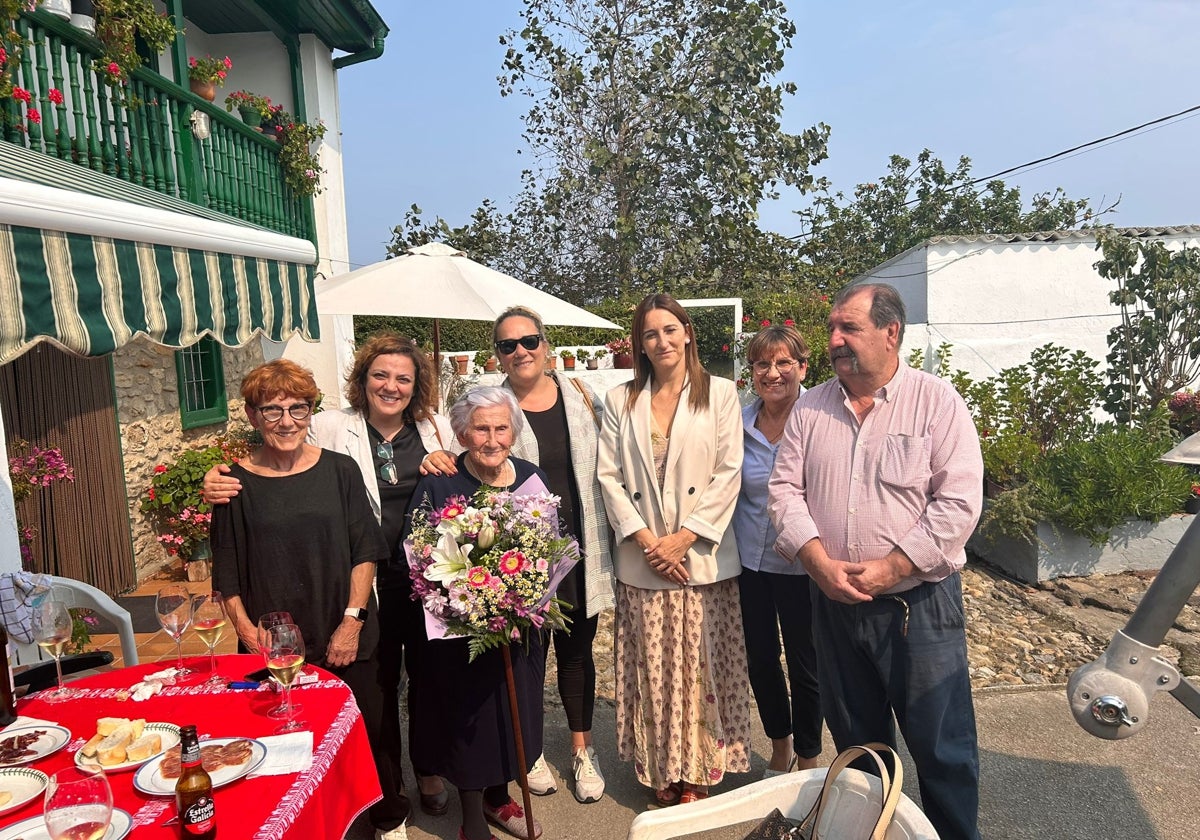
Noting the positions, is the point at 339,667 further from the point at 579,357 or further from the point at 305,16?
the point at 579,357

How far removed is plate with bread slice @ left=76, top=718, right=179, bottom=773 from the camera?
1.90 m

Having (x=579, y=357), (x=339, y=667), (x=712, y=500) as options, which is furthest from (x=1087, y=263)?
(x=339, y=667)

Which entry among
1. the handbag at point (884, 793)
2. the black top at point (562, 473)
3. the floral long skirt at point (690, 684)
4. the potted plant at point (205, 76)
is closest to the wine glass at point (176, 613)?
the black top at point (562, 473)

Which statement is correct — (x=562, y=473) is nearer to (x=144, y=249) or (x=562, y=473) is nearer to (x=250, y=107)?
(x=144, y=249)

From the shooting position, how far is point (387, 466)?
10.2ft

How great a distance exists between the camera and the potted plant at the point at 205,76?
7418 millimetres

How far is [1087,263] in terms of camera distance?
1499 cm

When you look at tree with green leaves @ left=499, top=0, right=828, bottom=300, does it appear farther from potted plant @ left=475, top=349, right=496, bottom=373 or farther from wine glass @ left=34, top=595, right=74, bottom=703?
wine glass @ left=34, top=595, right=74, bottom=703

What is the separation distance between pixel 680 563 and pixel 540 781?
3.99ft

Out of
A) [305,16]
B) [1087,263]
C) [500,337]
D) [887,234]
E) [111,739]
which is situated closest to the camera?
[111,739]

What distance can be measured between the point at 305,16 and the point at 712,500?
8443mm

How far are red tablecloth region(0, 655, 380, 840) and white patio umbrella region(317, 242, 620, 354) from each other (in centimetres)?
284

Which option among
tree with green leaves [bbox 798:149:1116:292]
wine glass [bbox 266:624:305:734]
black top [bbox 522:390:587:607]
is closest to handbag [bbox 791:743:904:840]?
wine glass [bbox 266:624:305:734]

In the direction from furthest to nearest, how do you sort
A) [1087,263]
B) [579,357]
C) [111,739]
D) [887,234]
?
1. [887,234]
2. [1087,263]
3. [579,357]
4. [111,739]
